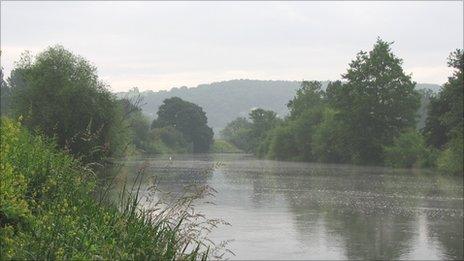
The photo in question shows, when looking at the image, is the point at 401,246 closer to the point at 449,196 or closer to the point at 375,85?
the point at 449,196

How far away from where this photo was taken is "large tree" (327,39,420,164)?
72.1m

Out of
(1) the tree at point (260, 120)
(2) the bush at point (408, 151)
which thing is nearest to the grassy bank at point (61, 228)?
(2) the bush at point (408, 151)

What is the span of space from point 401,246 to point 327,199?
41.2 ft

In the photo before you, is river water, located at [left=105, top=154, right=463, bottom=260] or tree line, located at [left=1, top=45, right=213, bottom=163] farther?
tree line, located at [left=1, top=45, right=213, bottom=163]

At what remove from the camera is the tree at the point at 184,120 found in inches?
5527

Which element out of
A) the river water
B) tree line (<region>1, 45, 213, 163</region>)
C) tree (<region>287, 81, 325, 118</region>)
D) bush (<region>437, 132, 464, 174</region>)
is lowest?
the river water

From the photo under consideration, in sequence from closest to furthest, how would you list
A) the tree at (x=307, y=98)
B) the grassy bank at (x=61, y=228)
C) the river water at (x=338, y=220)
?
the grassy bank at (x=61, y=228) < the river water at (x=338, y=220) < the tree at (x=307, y=98)

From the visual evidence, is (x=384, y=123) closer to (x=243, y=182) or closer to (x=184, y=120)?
(x=243, y=182)

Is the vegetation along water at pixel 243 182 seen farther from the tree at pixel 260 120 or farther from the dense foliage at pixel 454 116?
the tree at pixel 260 120

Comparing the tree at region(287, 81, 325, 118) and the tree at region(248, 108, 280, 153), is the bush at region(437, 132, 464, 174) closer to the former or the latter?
the tree at region(287, 81, 325, 118)

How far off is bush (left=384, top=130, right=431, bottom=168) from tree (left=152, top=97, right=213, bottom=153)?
256 ft

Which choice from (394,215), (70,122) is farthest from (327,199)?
(70,122)

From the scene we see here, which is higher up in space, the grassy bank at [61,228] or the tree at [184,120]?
the tree at [184,120]

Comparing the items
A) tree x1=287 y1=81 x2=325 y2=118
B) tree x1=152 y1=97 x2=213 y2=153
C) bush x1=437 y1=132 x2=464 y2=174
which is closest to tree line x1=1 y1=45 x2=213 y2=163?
bush x1=437 y1=132 x2=464 y2=174
